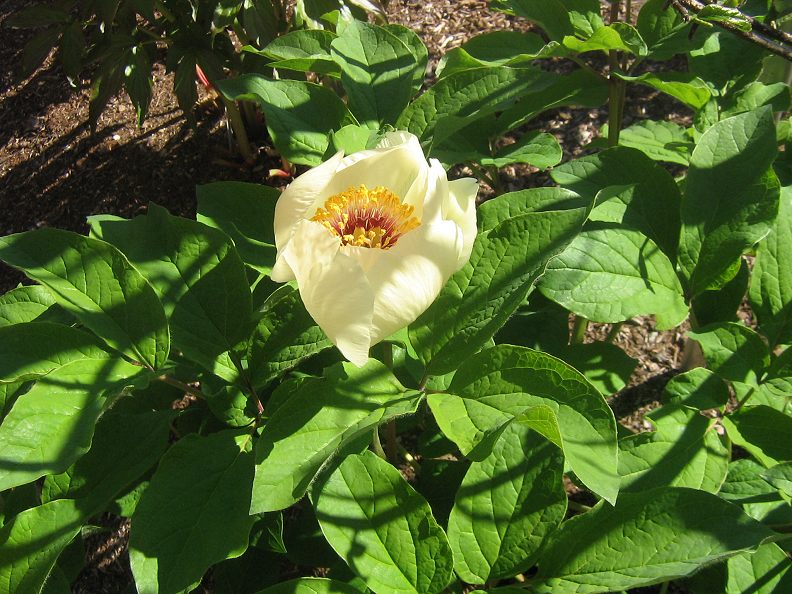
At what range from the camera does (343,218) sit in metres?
1.01

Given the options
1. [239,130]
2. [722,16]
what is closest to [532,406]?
[722,16]

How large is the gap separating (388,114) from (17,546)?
0.90 m

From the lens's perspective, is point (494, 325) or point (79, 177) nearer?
point (494, 325)

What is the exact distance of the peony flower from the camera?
875mm

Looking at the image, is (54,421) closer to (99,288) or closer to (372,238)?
(99,288)


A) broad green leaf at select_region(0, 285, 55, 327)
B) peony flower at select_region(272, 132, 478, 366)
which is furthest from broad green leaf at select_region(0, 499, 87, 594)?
A: peony flower at select_region(272, 132, 478, 366)

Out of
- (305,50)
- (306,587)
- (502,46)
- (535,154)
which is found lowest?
(306,587)

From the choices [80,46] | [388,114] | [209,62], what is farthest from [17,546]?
[80,46]

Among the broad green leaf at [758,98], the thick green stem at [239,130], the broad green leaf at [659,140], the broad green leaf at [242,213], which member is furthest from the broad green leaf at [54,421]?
the thick green stem at [239,130]

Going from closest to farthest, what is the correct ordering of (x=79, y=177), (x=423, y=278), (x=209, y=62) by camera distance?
(x=423, y=278), (x=209, y=62), (x=79, y=177)

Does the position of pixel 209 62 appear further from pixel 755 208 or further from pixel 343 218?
pixel 755 208

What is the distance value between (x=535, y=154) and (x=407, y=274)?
66 cm

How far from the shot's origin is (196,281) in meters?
1.15

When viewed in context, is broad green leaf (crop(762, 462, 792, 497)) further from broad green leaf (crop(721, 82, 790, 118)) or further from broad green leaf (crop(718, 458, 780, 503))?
broad green leaf (crop(721, 82, 790, 118))
